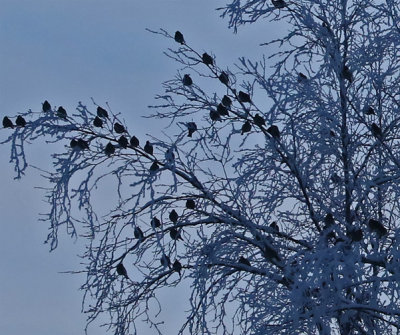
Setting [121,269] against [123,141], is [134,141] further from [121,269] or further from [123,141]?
[121,269]

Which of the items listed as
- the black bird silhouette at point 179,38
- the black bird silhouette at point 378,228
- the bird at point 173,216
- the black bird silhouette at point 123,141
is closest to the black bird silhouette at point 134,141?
the black bird silhouette at point 123,141

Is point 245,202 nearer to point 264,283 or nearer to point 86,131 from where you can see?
point 264,283

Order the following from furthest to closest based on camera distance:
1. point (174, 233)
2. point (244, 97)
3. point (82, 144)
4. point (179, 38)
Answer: point (179, 38) < point (174, 233) < point (244, 97) < point (82, 144)

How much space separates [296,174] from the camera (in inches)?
275

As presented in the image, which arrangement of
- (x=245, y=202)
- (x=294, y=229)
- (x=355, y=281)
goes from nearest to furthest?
(x=355, y=281) < (x=245, y=202) < (x=294, y=229)

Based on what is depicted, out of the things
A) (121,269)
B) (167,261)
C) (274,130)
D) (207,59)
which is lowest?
(167,261)

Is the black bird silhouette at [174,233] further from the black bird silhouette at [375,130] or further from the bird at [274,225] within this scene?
the black bird silhouette at [375,130]

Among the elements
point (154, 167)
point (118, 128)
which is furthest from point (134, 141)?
point (154, 167)

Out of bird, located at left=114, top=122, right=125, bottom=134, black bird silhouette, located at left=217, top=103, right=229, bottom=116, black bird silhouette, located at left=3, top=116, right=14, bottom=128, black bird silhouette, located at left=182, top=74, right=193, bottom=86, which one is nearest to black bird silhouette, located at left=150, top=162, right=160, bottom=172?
bird, located at left=114, top=122, right=125, bottom=134

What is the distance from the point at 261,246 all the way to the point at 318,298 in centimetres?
112

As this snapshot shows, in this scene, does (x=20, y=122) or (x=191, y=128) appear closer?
(x=20, y=122)

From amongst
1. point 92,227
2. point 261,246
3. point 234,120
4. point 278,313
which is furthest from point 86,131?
point 278,313

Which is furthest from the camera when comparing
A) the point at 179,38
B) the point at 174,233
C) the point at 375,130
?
the point at 179,38

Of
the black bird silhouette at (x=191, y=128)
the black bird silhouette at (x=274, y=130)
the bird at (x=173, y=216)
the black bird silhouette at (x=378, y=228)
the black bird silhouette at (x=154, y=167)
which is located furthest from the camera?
the black bird silhouette at (x=191, y=128)
